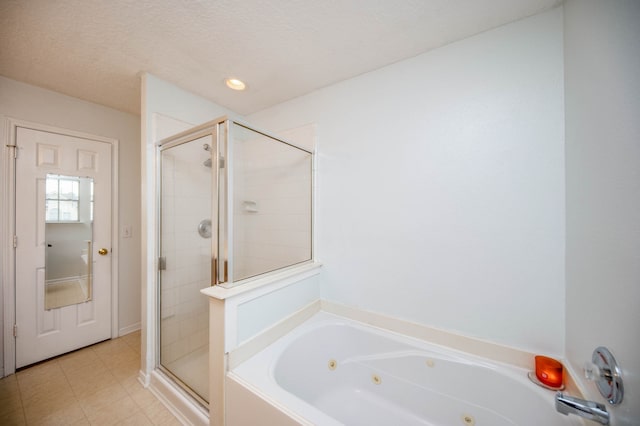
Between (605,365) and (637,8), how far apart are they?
3.77ft

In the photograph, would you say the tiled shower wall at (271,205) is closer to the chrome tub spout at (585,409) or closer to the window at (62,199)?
the chrome tub spout at (585,409)

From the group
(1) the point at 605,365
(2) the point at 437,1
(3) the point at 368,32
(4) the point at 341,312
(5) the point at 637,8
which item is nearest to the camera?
(5) the point at 637,8

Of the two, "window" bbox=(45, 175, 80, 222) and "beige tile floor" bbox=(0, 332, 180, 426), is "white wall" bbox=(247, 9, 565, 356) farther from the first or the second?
"window" bbox=(45, 175, 80, 222)

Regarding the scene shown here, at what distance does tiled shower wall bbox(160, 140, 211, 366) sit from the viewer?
1636 mm

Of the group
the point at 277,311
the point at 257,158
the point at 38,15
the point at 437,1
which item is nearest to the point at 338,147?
the point at 257,158

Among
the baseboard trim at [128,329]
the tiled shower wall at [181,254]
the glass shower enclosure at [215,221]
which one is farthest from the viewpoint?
the baseboard trim at [128,329]

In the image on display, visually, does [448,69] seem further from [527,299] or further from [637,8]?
[527,299]

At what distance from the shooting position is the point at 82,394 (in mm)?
1562

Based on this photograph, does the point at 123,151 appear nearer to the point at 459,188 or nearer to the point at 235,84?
the point at 235,84

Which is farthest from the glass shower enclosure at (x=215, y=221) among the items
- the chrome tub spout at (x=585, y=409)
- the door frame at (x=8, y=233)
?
the chrome tub spout at (x=585, y=409)

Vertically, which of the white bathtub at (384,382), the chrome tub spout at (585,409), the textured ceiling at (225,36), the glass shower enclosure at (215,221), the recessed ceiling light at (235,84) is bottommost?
the white bathtub at (384,382)

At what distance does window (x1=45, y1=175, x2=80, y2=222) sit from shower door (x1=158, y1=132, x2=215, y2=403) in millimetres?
1106

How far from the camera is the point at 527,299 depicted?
1.17 m

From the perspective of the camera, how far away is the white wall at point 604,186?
67 centimetres
